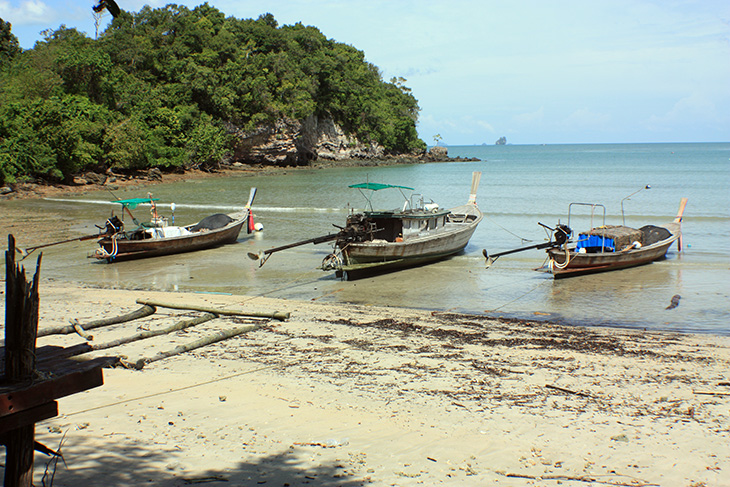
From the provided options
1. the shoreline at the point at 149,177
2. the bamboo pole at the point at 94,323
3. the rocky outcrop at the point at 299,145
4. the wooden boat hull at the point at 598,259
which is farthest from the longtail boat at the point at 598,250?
the rocky outcrop at the point at 299,145

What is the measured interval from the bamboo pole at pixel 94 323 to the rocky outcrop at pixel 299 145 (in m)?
62.7

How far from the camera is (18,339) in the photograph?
3258mm

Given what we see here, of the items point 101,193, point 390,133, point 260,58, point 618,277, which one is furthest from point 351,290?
point 390,133

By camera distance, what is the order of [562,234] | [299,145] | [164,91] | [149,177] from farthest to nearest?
[299,145] < [164,91] < [149,177] < [562,234]

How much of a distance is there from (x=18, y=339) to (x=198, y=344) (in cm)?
521

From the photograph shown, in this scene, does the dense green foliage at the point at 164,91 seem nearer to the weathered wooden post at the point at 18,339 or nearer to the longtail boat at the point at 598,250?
the longtail boat at the point at 598,250

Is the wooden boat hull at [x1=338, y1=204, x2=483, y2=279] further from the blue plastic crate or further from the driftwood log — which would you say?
the driftwood log

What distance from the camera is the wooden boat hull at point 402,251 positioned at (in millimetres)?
16062

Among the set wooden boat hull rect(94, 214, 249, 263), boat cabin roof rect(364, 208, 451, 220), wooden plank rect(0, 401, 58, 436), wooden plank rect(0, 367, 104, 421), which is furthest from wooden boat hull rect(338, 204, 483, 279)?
wooden plank rect(0, 401, 58, 436)

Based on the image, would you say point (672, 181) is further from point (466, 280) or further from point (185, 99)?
point (185, 99)

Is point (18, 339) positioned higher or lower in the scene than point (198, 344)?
higher

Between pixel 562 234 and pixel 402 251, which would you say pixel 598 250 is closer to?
pixel 562 234

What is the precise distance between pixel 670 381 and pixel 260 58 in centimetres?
7139

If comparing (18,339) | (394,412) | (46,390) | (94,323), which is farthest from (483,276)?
(18,339)
